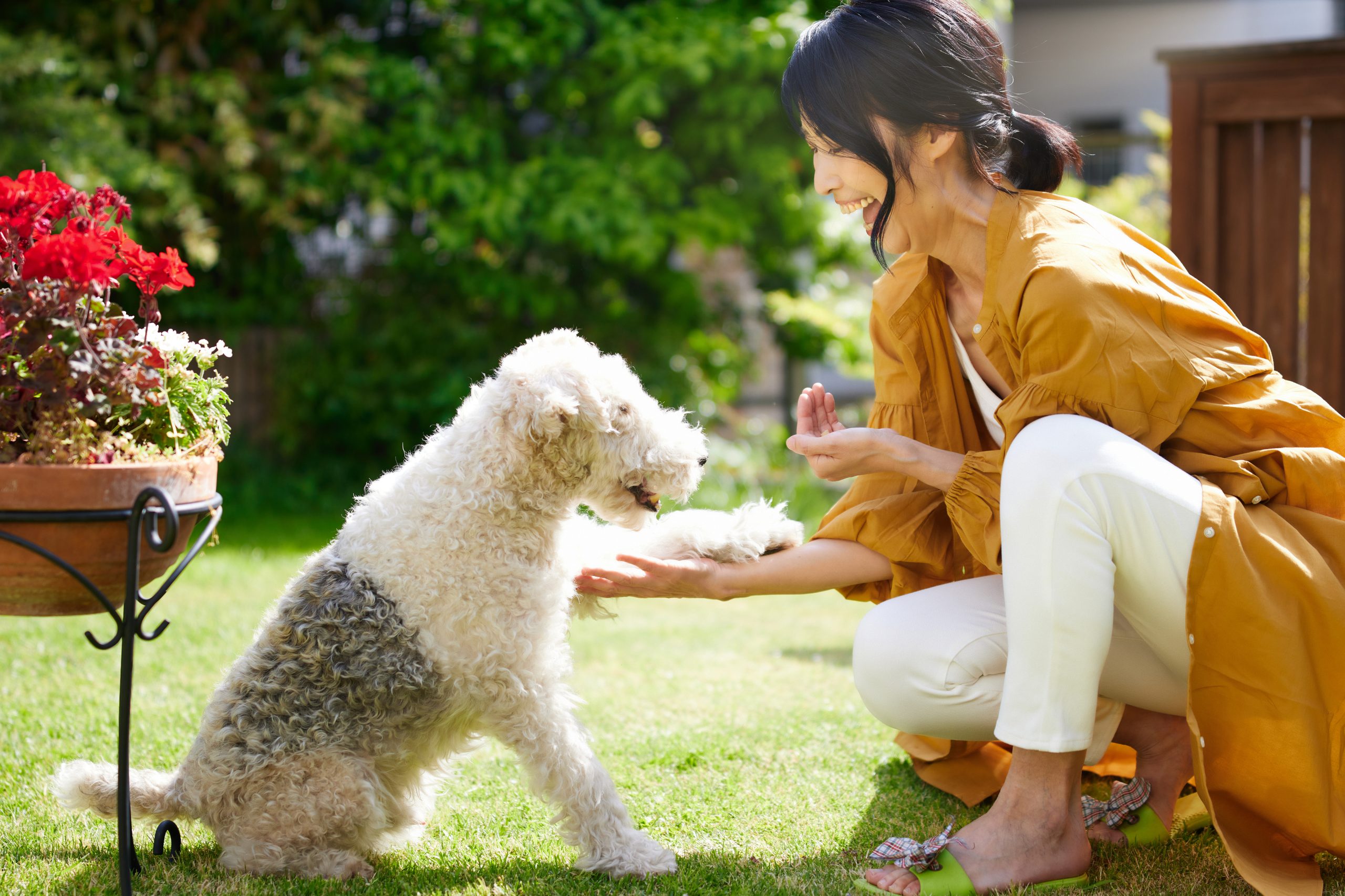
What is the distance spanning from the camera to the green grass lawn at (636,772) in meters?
2.39

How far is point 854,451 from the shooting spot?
2.56 metres

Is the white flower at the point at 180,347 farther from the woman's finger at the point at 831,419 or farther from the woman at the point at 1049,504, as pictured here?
the woman's finger at the point at 831,419

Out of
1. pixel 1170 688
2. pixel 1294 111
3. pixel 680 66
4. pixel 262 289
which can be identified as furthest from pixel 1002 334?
pixel 262 289

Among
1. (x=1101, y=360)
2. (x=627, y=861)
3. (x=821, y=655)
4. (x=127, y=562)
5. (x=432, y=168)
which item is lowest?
(x=821, y=655)

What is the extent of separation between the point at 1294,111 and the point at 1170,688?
384 centimetres

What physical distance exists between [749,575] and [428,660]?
2.65 feet

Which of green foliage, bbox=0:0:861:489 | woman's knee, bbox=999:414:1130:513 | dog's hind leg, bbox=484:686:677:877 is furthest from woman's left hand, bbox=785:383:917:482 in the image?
green foliage, bbox=0:0:861:489

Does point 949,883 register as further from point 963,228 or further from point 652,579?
point 963,228

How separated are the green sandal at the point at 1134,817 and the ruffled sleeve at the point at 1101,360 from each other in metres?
0.89

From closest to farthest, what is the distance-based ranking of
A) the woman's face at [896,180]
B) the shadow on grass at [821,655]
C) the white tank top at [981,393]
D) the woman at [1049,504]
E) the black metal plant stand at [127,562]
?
1. the black metal plant stand at [127,562]
2. the woman at [1049,504]
3. the woman's face at [896,180]
4. the white tank top at [981,393]
5. the shadow on grass at [821,655]

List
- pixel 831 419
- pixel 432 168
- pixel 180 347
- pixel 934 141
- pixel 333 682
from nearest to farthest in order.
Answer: pixel 180 347 < pixel 333 682 < pixel 934 141 < pixel 831 419 < pixel 432 168

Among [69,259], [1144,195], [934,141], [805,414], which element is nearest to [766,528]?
[805,414]

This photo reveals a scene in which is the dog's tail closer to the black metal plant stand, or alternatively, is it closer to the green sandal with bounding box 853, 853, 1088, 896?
the black metal plant stand

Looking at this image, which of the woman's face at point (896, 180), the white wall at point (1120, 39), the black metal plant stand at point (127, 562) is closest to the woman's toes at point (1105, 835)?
the woman's face at point (896, 180)
